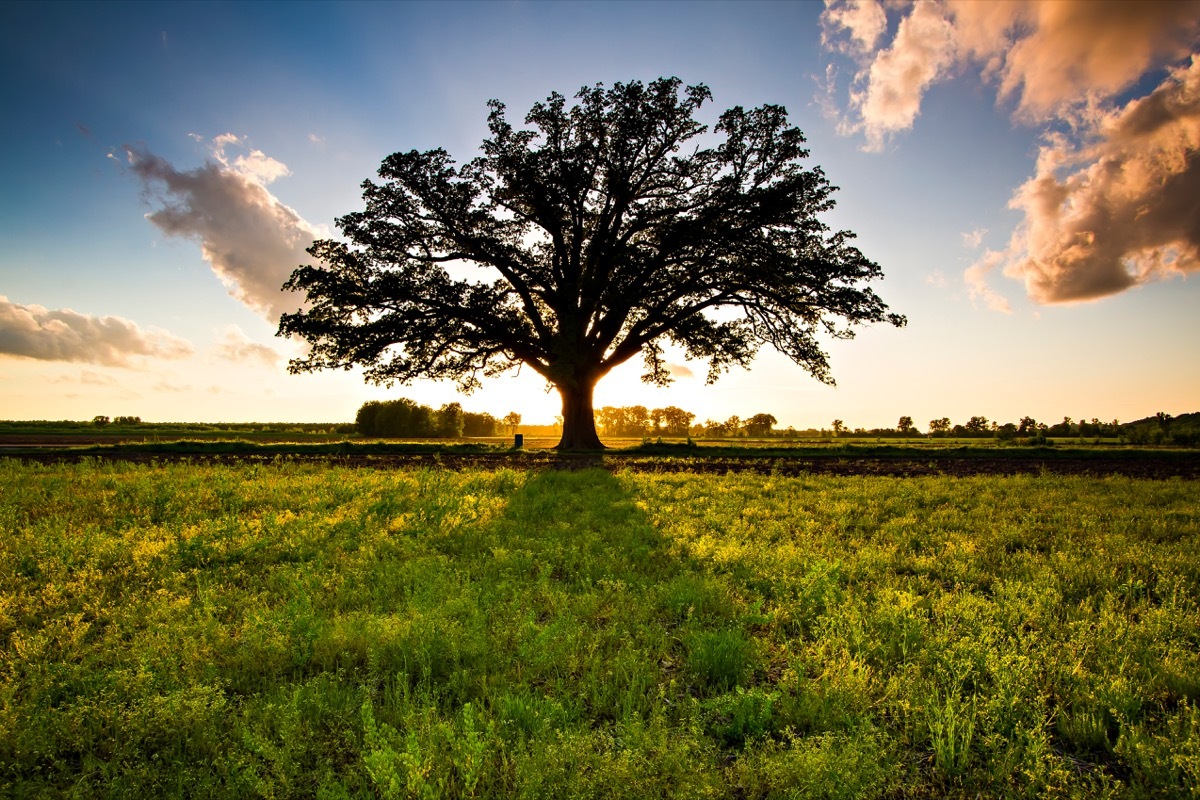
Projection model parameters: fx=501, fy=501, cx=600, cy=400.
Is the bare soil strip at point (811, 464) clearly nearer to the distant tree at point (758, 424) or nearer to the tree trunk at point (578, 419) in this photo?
the tree trunk at point (578, 419)

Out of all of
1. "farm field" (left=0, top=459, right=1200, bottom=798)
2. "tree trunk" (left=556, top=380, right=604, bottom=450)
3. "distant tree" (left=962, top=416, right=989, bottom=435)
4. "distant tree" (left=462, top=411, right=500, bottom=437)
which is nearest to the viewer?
"farm field" (left=0, top=459, right=1200, bottom=798)

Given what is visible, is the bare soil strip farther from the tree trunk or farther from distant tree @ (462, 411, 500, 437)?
distant tree @ (462, 411, 500, 437)

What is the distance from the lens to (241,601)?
15.3 ft

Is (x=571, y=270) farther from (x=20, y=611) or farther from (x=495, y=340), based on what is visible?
(x=20, y=611)

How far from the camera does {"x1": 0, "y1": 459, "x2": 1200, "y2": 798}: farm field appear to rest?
2561 mm

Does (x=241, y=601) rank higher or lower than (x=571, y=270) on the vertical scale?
lower

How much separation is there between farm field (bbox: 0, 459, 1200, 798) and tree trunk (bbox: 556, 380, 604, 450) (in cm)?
1870

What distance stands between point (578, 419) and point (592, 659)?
2281 centimetres

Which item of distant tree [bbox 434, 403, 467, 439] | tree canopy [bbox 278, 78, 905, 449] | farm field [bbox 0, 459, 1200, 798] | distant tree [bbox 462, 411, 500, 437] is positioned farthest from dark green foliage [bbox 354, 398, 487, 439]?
farm field [bbox 0, 459, 1200, 798]

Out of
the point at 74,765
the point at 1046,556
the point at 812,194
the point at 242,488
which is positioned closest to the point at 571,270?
the point at 812,194

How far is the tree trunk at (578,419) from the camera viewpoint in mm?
26188

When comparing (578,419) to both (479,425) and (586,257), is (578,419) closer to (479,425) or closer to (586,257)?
(586,257)

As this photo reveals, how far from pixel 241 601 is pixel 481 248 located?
2317 cm

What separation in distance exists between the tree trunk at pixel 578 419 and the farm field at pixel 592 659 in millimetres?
18698
